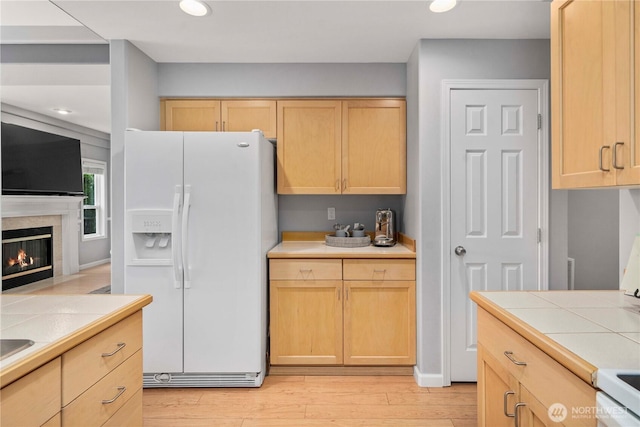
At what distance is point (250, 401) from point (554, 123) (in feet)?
7.65

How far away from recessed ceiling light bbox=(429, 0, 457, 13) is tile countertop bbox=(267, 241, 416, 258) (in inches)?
62.4

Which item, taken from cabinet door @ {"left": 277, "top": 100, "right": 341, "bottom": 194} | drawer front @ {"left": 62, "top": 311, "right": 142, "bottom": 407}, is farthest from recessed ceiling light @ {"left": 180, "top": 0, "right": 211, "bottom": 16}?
drawer front @ {"left": 62, "top": 311, "right": 142, "bottom": 407}

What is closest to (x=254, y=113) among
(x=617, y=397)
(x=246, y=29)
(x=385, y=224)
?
(x=246, y=29)

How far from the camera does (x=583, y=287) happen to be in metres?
3.73

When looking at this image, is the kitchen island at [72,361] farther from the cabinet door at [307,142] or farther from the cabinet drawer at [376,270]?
the cabinet door at [307,142]

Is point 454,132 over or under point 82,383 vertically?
over

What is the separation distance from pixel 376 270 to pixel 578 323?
5.37 feet

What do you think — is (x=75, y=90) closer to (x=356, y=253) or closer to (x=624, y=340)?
(x=356, y=253)

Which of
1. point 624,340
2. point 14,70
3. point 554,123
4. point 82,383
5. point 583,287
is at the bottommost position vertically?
point 583,287

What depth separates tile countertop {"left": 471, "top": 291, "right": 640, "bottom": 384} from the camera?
0.95 meters

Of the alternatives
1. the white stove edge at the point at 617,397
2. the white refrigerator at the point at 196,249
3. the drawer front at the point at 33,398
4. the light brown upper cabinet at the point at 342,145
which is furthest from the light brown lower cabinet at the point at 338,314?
the white stove edge at the point at 617,397

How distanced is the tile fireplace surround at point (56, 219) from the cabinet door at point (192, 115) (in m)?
1.28

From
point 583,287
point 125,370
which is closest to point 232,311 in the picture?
point 125,370

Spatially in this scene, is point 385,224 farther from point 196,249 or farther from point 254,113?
point 196,249
